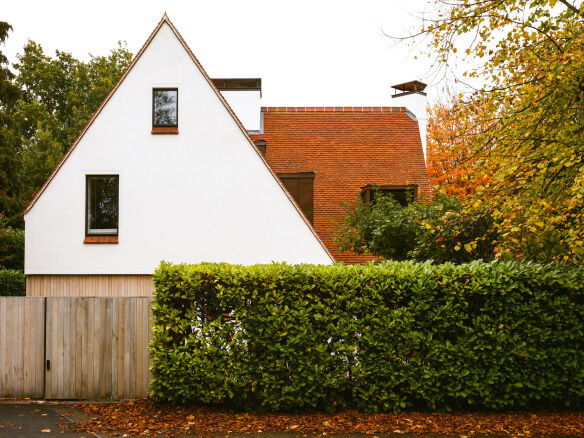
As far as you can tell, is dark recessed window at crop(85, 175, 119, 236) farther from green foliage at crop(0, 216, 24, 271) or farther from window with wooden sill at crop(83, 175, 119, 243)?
green foliage at crop(0, 216, 24, 271)

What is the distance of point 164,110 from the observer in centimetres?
1642

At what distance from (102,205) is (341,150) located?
1028cm

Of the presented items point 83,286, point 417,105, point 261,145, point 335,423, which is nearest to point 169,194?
point 83,286

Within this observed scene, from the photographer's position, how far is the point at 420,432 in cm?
731

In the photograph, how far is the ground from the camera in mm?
7301

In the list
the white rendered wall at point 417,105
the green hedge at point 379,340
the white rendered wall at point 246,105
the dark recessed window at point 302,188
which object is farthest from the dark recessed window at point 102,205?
the white rendered wall at point 417,105

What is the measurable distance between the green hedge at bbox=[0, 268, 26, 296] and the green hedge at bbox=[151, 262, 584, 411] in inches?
613

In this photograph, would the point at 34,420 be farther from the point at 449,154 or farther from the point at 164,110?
the point at 449,154

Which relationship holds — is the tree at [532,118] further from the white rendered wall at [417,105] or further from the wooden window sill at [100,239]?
the white rendered wall at [417,105]

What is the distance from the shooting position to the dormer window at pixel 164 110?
16.3 m

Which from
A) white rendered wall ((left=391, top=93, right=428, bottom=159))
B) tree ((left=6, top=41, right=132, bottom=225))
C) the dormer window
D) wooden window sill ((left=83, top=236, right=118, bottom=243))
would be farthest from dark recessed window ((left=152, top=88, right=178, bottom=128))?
tree ((left=6, top=41, right=132, bottom=225))

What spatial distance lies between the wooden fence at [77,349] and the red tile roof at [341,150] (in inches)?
422

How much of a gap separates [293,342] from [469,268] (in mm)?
2952

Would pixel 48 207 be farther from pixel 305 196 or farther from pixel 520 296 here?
pixel 520 296
